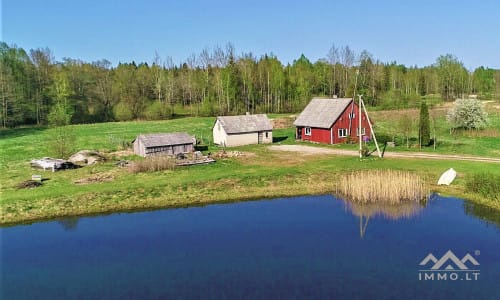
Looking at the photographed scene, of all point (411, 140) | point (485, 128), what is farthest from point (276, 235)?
point (485, 128)

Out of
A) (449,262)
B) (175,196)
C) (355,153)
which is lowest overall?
(449,262)

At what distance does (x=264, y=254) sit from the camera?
18516mm

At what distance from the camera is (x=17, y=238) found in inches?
853

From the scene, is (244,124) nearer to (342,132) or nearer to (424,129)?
(342,132)

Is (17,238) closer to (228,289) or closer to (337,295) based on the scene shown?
(228,289)

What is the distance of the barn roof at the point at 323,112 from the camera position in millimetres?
48000

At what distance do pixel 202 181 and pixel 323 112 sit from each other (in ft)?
79.1

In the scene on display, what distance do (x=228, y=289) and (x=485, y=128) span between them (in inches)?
1864

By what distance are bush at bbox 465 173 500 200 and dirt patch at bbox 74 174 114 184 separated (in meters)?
25.2

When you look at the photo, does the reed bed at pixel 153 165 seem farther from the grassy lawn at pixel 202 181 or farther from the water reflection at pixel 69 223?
the water reflection at pixel 69 223

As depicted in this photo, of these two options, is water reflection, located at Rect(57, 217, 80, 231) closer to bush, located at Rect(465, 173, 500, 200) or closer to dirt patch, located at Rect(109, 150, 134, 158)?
dirt patch, located at Rect(109, 150, 134, 158)

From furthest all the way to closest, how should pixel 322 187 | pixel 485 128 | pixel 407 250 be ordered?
pixel 485 128, pixel 322 187, pixel 407 250

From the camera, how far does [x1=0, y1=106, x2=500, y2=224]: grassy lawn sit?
26109mm

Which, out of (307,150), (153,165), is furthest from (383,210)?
(307,150)
